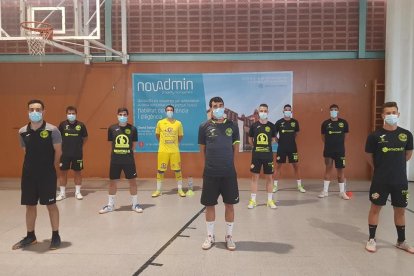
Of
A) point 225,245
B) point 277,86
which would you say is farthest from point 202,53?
point 225,245

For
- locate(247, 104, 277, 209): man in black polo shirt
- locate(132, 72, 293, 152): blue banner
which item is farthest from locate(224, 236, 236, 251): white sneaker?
locate(132, 72, 293, 152): blue banner

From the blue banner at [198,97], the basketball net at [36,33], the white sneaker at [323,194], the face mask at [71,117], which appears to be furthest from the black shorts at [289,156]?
the basketball net at [36,33]

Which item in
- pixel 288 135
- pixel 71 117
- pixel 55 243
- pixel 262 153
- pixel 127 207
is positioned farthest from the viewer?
pixel 288 135

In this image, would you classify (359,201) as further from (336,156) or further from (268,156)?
(268,156)

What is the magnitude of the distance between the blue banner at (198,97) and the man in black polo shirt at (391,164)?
16.4 ft

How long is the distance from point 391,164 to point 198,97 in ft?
19.0

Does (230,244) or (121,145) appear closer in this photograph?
(230,244)

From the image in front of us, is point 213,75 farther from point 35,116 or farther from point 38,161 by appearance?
point 38,161

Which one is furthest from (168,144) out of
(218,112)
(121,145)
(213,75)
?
(218,112)

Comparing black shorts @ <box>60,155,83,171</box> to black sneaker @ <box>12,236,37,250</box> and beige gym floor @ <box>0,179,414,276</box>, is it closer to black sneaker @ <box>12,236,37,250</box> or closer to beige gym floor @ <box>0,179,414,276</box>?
beige gym floor @ <box>0,179,414,276</box>

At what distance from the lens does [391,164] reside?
4.15 metres

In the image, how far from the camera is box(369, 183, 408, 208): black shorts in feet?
13.7

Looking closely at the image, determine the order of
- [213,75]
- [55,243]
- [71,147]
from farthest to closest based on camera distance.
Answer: [213,75] → [71,147] → [55,243]

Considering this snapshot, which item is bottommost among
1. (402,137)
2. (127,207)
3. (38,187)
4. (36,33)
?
(127,207)
